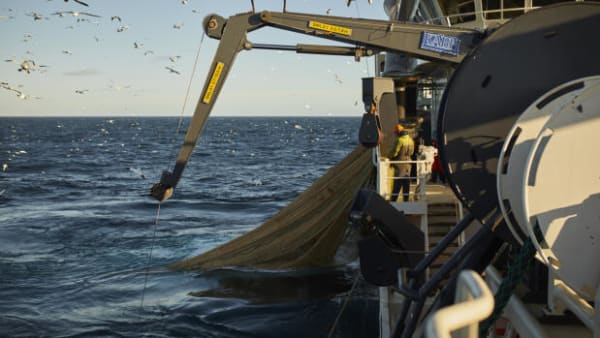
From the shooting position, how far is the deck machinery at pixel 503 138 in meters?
3.72

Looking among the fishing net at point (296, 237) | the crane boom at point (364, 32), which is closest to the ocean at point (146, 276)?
the fishing net at point (296, 237)

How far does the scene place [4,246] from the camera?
1991 cm

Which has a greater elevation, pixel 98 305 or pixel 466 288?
pixel 466 288

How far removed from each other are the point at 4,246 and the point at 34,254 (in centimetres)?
166

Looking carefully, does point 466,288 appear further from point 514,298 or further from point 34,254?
point 34,254

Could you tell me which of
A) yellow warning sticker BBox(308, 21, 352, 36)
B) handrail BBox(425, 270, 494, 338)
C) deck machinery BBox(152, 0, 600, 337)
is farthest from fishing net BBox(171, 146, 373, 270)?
handrail BBox(425, 270, 494, 338)

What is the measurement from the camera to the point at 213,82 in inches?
297

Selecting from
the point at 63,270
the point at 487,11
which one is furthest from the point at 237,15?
the point at 63,270

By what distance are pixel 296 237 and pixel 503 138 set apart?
34.3ft

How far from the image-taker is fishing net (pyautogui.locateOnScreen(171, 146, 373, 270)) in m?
15.3

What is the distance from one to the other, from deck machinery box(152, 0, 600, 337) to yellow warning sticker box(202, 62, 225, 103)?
0.01 meters

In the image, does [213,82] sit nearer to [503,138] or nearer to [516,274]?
[503,138]

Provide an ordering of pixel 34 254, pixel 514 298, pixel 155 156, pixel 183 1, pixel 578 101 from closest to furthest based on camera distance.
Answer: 1. pixel 578 101
2. pixel 514 298
3. pixel 183 1
4. pixel 34 254
5. pixel 155 156

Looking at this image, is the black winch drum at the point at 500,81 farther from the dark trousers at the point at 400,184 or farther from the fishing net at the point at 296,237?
the fishing net at the point at 296,237
